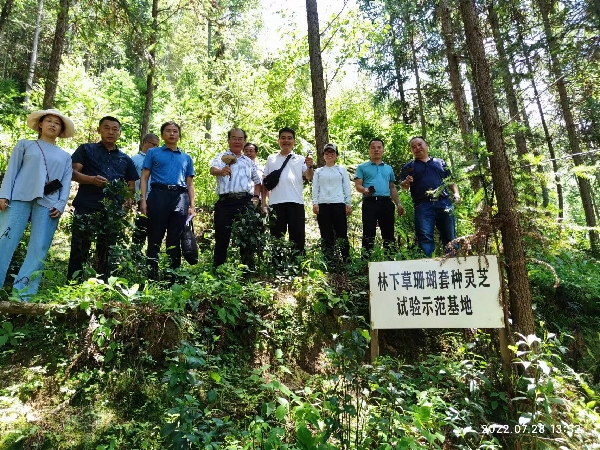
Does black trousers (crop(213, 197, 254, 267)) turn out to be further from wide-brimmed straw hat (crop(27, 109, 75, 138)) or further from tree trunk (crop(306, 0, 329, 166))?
tree trunk (crop(306, 0, 329, 166))

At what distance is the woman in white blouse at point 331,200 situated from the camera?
5477mm

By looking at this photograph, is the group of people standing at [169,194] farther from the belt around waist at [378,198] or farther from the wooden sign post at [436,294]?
the wooden sign post at [436,294]

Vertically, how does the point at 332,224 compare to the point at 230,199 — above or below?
below

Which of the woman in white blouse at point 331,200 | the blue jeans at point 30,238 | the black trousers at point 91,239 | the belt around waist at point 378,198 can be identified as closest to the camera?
the blue jeans at point 30,238

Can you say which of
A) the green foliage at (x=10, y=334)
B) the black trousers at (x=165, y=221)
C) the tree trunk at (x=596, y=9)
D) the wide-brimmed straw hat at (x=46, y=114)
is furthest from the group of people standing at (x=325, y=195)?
the tree trunk at (x=596, y=9)

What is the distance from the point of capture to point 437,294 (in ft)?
12.3

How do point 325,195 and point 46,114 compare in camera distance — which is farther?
point 325,195

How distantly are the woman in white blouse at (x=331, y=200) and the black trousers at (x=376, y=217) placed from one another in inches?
11.8

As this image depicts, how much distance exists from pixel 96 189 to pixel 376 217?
3.53 meters

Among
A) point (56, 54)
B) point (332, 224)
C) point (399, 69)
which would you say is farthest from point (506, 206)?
point (399, 69)

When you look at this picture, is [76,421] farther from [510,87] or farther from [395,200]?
[510,87]

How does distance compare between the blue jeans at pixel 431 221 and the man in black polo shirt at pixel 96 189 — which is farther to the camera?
the blue jeans at pixel 431 221

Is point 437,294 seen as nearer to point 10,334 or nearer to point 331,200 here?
point 331,200

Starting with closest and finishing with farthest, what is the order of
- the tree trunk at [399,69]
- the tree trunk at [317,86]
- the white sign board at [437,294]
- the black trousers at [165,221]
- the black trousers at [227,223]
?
the white sign board at [437,294]
the black trousers at [165,221]
the black trousers at [227,223]
the tree trunk at [317,86]
the tree trunk at [399,69]
